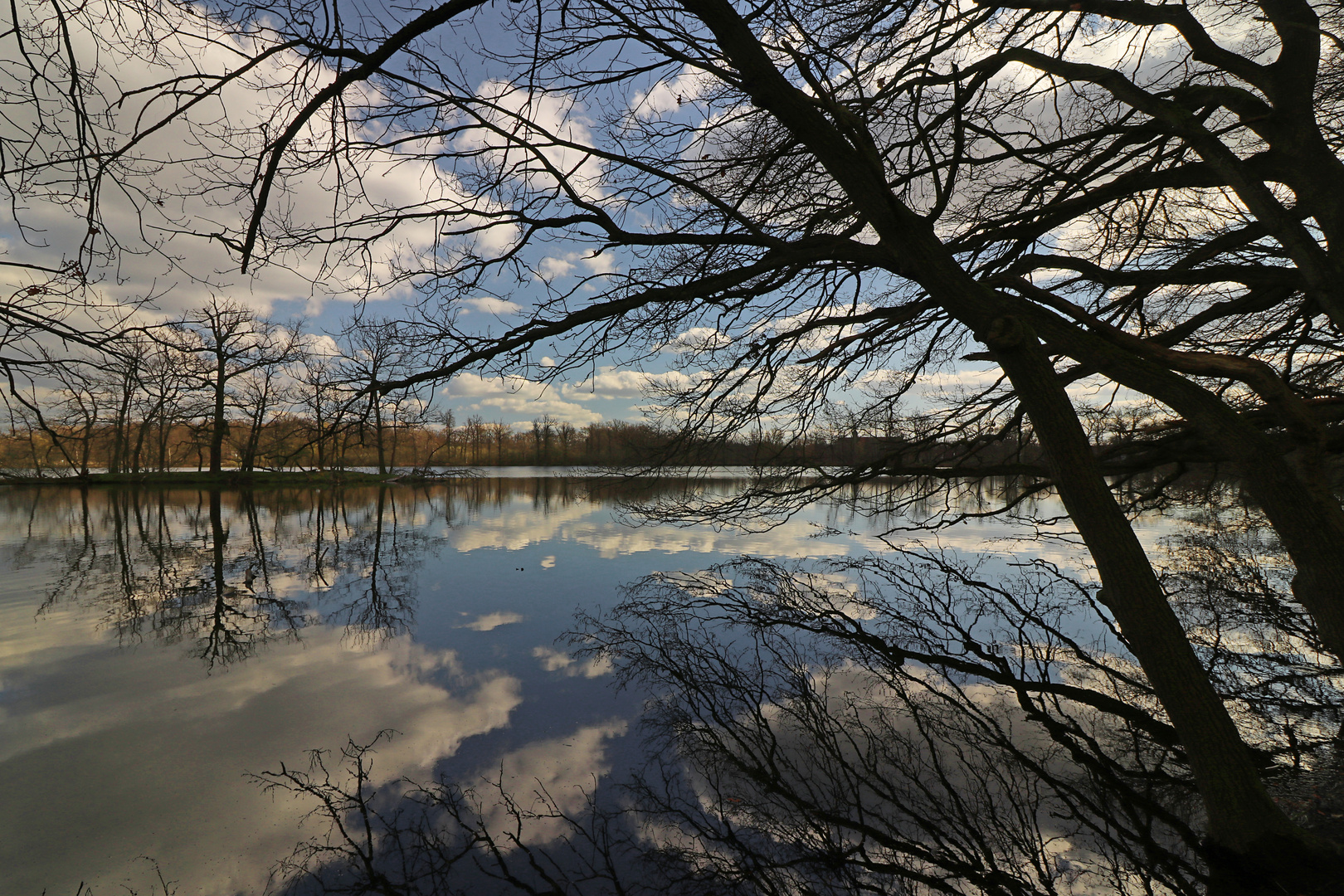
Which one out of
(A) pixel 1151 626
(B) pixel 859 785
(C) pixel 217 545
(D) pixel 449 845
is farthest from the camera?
(C) pixel 217 545

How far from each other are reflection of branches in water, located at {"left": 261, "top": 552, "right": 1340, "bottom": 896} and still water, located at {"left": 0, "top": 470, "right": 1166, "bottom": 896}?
33 cm

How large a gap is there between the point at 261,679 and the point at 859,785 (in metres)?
4.78

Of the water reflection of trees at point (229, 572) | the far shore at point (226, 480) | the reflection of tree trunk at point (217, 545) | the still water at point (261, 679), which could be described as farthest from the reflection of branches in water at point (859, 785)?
the far shore at point (226, 480)

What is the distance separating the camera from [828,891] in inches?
98.5

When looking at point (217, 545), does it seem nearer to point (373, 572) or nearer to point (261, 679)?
point (373, 572)

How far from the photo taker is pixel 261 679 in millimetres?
4945

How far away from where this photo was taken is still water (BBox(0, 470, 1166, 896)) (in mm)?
2990

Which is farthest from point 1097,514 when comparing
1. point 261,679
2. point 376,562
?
point 376,562

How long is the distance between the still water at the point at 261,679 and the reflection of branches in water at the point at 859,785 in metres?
0.33

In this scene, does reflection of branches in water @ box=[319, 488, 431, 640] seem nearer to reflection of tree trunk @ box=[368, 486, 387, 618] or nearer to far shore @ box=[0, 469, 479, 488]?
reflection of tree trunk @ box=[368, 486, 387, 618]

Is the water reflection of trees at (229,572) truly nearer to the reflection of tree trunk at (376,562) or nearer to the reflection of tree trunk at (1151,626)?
the reflection of tree trunk at (376,562)

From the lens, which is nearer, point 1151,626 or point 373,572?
point 1151,626

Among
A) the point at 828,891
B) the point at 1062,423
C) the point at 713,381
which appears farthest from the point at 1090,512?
the point at 713,381

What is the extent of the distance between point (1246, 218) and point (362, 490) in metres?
31.6
